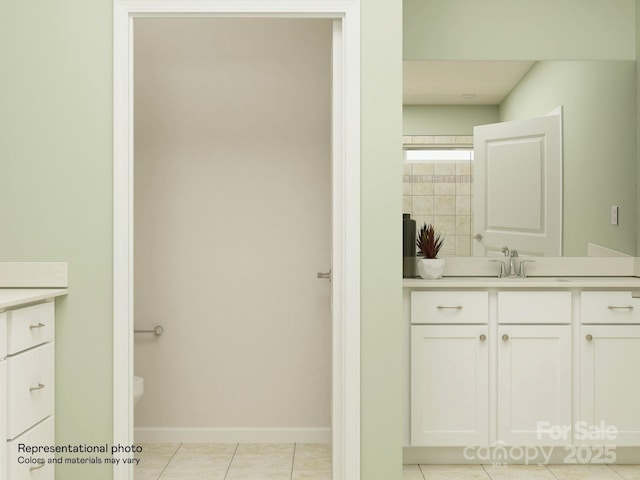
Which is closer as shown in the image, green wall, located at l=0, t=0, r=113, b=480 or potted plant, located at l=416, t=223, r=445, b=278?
green wall, located at l=0, t=0, r=113, b=480

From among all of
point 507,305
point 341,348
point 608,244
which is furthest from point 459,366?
point 608,244

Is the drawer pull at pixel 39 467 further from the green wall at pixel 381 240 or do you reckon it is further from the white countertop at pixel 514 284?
the white countertop at pixel 514 284

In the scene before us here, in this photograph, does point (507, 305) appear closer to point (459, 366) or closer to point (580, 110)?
point (459, 366)

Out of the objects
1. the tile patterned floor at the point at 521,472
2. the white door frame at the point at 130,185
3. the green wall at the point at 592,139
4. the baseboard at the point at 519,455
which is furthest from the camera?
the green wall at the point at 592,139

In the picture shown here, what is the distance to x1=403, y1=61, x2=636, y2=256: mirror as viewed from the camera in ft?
11.1

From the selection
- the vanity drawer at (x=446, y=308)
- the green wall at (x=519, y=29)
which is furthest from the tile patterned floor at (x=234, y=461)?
the green wall at (x=519, y=29)

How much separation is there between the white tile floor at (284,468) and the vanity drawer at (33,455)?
579 mm

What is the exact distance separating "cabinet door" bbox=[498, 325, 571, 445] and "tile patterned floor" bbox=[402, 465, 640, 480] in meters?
0.14

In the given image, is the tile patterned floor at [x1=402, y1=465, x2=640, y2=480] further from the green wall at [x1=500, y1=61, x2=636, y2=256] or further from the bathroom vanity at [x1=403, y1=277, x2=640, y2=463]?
the green wall at [x1=500, y1=61, x2=636, y2=256]

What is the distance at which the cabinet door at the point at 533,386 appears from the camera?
9.78 ft

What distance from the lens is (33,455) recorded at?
2.34 metres

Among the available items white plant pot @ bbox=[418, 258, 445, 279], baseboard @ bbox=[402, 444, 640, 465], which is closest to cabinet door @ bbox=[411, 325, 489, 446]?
baseboard @ bbox=[402, 444, 640, 465]

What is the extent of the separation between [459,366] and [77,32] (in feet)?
7.16

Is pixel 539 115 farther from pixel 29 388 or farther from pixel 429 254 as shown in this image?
pixel 29 388
